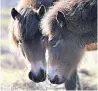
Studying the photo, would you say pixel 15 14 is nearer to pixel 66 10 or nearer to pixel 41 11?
pixel 41 11

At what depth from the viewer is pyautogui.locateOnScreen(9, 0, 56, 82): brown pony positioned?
693cm

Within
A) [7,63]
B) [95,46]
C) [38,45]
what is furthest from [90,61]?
[38,45]

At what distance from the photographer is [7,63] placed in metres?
12.9

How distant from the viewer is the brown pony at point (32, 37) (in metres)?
6.93

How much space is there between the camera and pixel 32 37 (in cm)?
705

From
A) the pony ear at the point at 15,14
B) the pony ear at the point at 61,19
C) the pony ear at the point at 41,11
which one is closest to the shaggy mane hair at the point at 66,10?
the pony ear at the point at 61,19

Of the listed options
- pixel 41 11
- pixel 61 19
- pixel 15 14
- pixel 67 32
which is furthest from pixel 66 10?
pixel 15 14

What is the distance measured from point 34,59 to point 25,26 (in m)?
0.67

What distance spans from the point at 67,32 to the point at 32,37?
846 mm

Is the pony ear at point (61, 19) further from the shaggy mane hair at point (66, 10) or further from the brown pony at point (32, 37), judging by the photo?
the brown pony at point (32, 37)

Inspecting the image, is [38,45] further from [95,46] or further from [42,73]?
[95,46]

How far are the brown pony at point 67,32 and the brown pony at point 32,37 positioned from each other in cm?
45

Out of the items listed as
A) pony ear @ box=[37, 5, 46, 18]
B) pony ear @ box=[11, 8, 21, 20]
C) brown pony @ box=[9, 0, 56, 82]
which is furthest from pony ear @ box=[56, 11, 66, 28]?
pony ear @ box=[11, 8, 21, 20]

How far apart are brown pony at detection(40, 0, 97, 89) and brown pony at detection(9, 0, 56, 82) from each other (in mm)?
452
